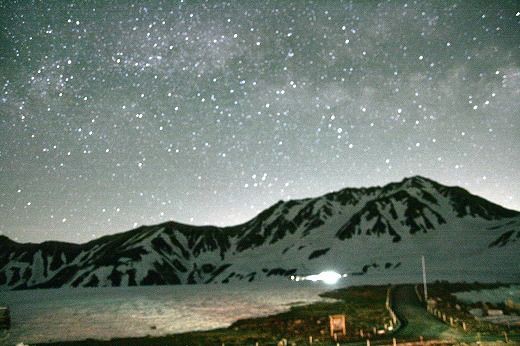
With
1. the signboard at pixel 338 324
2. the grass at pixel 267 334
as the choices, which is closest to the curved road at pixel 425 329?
the grass at pixel 267 334

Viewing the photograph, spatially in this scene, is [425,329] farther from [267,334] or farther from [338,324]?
[267,334]

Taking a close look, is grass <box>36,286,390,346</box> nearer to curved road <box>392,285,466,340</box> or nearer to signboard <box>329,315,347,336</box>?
signboard <box>329,315,347,336</box>

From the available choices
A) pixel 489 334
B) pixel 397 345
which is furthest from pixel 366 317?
pixel 397 345

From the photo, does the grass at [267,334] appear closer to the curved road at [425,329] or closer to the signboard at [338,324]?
the signboard at [338,324]

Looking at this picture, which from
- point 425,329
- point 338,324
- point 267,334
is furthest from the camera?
point 267,334

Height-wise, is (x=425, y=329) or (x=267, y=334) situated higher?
(x=425, y=329)

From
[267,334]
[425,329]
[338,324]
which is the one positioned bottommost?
[267,334]

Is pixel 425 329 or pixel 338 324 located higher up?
pixel 338 324

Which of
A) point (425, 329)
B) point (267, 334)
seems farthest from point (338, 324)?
point (267, 334)

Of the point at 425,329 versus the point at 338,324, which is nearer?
the point at 425,329

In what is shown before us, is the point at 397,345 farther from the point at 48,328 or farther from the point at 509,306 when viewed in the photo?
the point at 48,328

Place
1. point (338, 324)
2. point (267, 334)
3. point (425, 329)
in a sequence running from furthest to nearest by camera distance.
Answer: point (267, 334) → point (338, 324) → point (425, 329)

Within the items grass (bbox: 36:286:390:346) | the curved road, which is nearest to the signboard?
grass (bbox: 36:286:390:346)

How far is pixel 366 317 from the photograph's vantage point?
6588 centimetres
